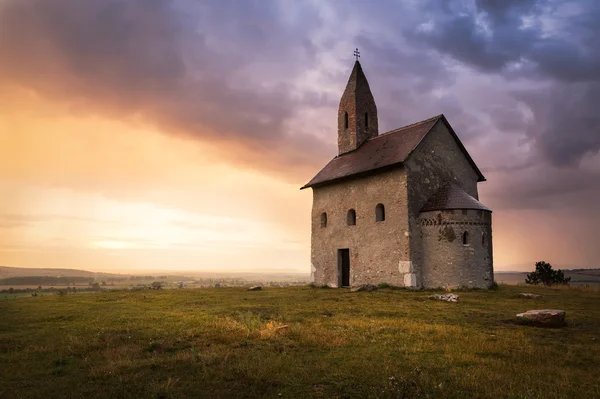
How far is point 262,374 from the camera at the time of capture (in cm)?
695

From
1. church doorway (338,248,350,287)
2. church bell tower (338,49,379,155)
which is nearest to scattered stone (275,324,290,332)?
church doorway (338,248,350,287)

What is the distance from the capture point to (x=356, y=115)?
3250cm

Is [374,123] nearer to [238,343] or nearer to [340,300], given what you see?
[340,300]

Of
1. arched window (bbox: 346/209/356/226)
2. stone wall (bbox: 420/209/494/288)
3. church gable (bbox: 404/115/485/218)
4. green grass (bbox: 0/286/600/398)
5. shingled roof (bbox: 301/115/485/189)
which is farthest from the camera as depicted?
arched window (bbox: 346/209/356/226)

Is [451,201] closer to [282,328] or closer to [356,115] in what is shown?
[356,115]

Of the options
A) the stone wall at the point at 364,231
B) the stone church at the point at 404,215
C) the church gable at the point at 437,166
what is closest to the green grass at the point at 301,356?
the stone church at the point at 404,215

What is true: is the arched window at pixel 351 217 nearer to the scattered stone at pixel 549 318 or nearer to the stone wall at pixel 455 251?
the stone wall at pixel 455 251

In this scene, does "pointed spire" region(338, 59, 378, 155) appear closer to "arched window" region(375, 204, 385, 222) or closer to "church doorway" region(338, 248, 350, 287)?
"arched window" region(375, 204, 385, 222)

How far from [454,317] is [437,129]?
664 inches

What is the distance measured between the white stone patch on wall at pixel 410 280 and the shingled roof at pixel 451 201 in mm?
4214

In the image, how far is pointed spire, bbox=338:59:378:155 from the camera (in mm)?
32594

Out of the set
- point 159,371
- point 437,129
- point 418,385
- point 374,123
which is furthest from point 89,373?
point 374,123

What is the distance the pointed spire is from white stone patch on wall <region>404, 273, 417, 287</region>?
499 inches

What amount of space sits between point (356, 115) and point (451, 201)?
12155 millimetres
